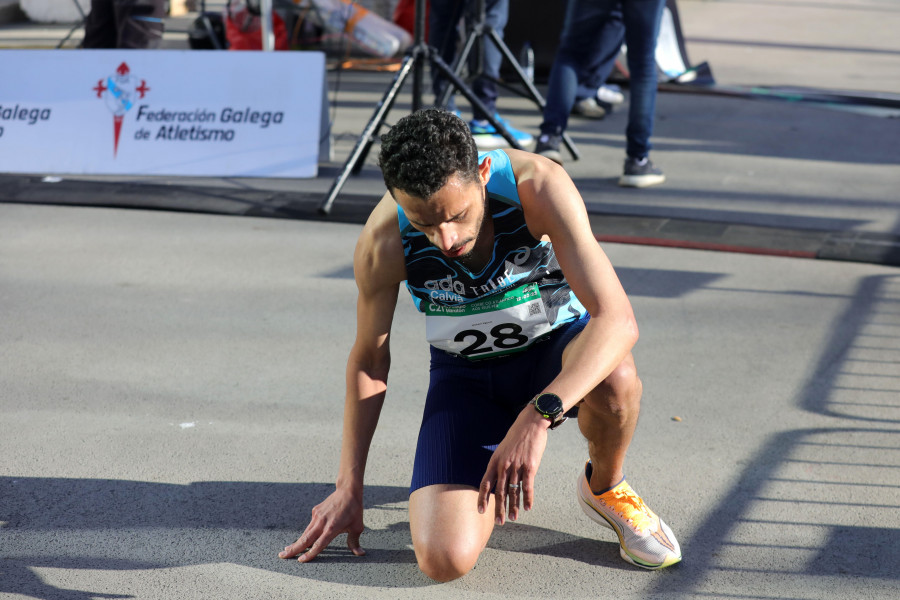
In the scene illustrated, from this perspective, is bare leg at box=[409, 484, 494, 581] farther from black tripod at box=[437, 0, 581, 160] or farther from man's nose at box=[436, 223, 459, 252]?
black tripod at box=[437, 0, 581, 160]

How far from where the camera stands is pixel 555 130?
5.79 metres

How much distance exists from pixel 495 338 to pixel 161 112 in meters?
4.10

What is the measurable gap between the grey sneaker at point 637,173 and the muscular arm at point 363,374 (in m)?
3.56

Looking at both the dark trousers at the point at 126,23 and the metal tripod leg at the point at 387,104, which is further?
the dark trousers at the point at 126,23

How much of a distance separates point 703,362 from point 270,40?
4.63 m

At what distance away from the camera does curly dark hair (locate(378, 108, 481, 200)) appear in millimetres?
2006

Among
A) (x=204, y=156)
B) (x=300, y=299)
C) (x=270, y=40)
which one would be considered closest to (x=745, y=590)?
(x=300, y=299)

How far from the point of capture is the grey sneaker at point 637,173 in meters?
5.68

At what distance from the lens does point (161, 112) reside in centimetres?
587

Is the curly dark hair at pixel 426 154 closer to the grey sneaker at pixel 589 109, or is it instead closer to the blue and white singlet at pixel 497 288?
the blue and white singlet at pixel 497 288

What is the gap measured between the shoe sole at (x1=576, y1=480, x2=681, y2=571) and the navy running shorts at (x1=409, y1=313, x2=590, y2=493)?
0.95ft

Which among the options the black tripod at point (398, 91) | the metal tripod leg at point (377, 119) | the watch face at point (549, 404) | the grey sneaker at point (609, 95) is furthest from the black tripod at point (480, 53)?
the watch face at point (549, 404)

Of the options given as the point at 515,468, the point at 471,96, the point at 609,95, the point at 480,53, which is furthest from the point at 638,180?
the point at 515,468

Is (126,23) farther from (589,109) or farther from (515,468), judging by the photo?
(515,468)
